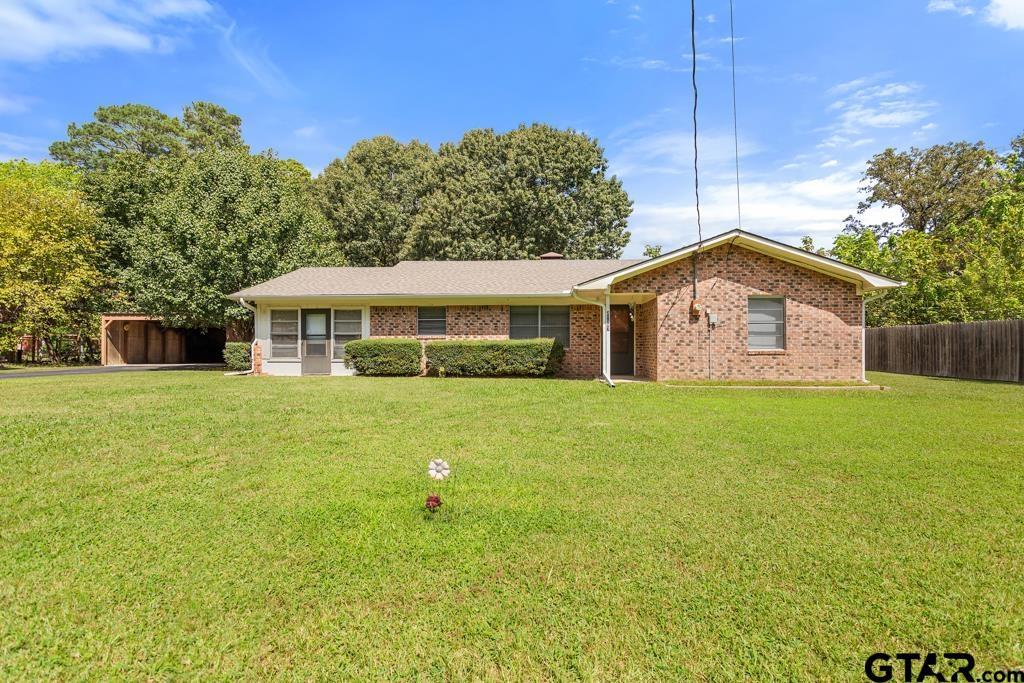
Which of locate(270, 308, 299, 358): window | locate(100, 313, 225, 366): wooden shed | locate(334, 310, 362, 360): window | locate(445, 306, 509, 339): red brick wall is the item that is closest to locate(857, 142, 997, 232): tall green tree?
locate(445, 306, 509, 339): red brick wall

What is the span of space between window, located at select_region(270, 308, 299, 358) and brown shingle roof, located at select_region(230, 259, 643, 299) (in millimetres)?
858

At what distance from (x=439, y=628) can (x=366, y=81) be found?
16413mm

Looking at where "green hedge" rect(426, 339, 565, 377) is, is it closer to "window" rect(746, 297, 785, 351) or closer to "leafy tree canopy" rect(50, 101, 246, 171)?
"window" rect(746, 297, 785, 351)

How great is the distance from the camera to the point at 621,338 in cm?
1728

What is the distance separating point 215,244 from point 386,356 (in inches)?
334

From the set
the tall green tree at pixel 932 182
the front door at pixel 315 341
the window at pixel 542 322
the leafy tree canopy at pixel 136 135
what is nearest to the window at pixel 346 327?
the front door at pixel 315 341

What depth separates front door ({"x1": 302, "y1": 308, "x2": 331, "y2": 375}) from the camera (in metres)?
17.4

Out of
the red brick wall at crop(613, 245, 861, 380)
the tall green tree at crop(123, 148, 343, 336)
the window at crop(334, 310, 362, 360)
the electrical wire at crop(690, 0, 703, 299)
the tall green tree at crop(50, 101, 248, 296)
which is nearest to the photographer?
the electrical wire at crop(690, 0, 703, 299)

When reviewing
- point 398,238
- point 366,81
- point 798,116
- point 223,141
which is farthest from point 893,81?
point 223,141

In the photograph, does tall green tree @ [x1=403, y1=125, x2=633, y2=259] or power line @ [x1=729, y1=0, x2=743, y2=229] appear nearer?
power line @ [x1=729, y1=0, x2=743, y2=229]

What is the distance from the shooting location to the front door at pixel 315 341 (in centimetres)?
1739

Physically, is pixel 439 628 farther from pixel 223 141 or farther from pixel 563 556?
pixel 223 141

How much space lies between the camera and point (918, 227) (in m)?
30.8

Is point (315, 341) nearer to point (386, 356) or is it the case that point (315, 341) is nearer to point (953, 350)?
point (386, 356)
